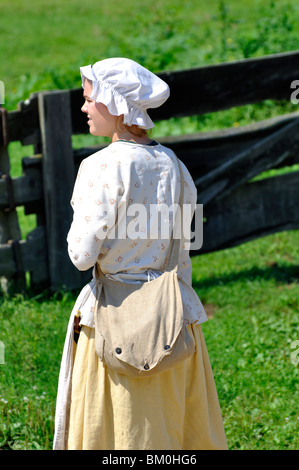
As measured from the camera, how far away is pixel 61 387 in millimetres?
3076

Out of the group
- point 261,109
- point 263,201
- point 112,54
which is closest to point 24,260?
point 263,201

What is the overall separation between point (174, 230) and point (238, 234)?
2938 mm

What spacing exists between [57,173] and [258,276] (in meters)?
1.88

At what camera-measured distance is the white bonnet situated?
2.88 metres

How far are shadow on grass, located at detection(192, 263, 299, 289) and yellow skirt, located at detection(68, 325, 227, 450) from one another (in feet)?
8.84

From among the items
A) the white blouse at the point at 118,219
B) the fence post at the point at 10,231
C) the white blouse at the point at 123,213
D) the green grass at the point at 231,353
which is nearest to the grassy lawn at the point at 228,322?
the green grass at the point at 231,353

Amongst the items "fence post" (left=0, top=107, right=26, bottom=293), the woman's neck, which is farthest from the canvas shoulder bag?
"fence post" (left=0, top=107, right=26, bottom=293)

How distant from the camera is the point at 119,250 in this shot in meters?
2.94

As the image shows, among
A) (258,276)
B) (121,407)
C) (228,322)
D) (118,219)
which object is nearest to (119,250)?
(118,219)

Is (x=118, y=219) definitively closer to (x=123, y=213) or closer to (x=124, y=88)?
(x=123, y=213)

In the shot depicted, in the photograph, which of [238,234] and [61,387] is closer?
[61,387]

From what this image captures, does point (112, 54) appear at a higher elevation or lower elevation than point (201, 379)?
higher

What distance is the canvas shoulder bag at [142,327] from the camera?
2857 mm

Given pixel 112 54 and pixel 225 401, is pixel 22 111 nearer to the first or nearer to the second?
pixel 225 401
